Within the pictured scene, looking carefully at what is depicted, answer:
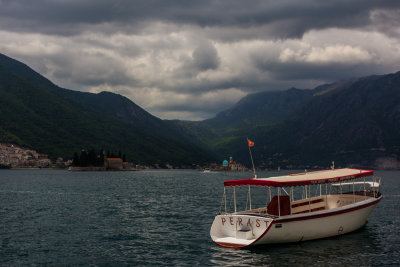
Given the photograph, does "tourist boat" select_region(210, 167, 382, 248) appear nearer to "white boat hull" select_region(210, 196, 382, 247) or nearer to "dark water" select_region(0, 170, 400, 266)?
"white boat hull" select_region(210, 196, 382, 247)

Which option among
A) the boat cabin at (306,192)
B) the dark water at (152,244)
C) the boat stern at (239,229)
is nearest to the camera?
the dark water at (152,244)

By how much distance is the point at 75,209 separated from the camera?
57688mm

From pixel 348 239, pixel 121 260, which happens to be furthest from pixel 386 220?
pixel 121 260

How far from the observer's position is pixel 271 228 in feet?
99.1

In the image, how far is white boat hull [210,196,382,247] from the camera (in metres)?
30.4

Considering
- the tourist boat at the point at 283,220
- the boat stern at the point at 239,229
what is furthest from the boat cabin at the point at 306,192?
the boat stern at the point at 239,229

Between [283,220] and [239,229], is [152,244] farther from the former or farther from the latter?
[283,220]

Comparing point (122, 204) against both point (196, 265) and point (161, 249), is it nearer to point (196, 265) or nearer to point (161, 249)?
point (161, 249)

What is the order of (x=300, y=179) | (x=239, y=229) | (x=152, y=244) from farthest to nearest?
(x=300, y=179) < (x=152, y=244) < (x=239, y=229)

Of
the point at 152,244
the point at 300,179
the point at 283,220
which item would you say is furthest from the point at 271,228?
the point at 152,244

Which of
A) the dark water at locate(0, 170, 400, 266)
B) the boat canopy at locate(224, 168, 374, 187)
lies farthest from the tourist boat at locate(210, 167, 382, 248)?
the dark water at locate(0, 170, 400, 266)

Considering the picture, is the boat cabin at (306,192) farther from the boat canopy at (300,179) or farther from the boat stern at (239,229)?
the boat stern at (239,229)

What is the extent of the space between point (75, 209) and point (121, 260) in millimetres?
32298

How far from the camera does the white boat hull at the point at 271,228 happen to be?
3041 centimetres
